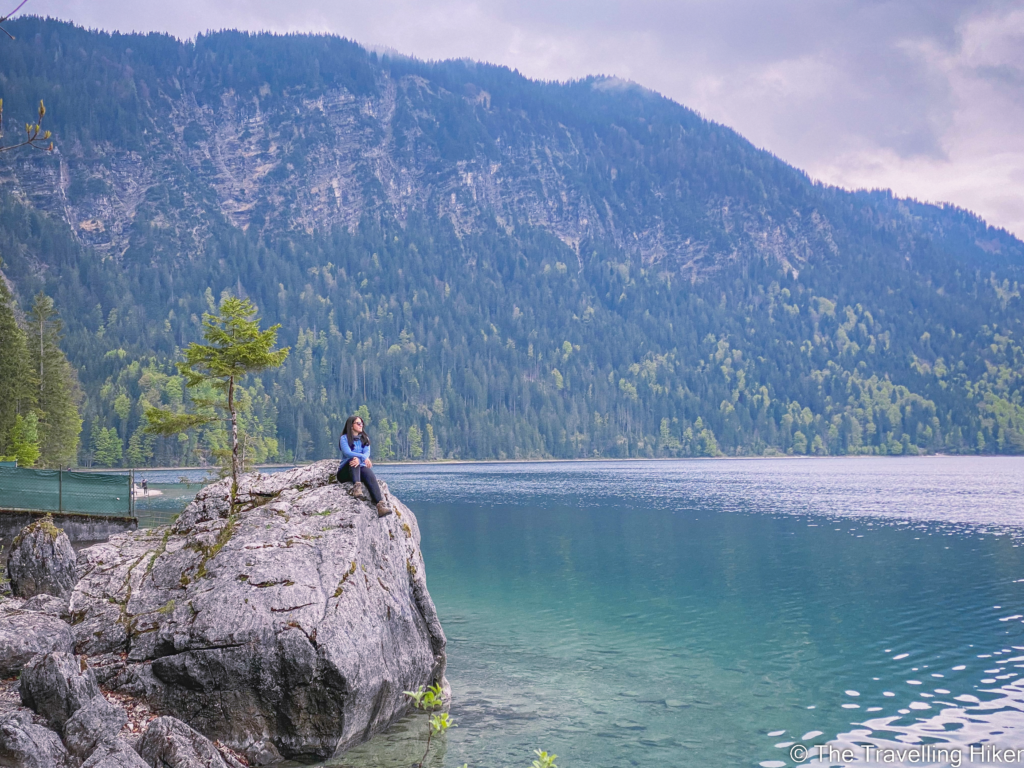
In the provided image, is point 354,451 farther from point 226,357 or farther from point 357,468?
point 226,357

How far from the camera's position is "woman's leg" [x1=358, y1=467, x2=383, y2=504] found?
17.3 m

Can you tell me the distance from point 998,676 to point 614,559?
2256cm

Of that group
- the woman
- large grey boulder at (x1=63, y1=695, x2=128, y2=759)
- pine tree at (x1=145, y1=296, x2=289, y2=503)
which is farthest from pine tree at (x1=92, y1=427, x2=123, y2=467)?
large grey boulder at (x1=63, y1=695, x2=128, y2=759)

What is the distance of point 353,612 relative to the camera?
14.4 metres

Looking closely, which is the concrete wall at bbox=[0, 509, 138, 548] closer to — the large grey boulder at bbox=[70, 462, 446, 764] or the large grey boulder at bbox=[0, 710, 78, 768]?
the large grey boulder at bbox=[70, 462, 446, 764]

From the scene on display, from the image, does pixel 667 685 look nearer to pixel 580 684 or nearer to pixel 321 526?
pixel 580 684

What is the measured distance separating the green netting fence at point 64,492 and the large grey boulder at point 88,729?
2109cm

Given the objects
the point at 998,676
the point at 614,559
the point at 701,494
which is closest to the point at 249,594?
the point at 998,676

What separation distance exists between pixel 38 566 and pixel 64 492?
1358cm

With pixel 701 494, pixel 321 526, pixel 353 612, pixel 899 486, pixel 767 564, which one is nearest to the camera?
pixel 353 612

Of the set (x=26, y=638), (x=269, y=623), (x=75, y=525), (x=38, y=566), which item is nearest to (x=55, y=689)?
(x=269, y=623)

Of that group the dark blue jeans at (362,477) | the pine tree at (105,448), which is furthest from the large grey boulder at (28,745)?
the pine tree at (105,448)

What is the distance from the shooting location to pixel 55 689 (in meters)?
11.2

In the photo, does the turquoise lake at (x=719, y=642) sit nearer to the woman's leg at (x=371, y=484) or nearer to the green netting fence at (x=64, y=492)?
the woman's leg at (x=371, y=484)
